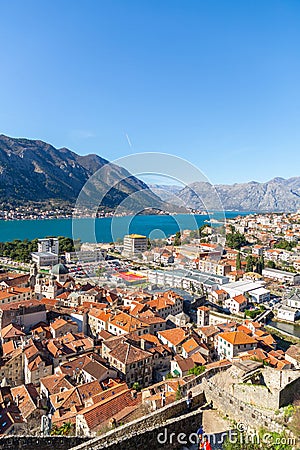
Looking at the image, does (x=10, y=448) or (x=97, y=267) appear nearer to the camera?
(x=10, y=448)

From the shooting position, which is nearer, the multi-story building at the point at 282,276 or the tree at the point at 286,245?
the multi-story building at the point at 282,276

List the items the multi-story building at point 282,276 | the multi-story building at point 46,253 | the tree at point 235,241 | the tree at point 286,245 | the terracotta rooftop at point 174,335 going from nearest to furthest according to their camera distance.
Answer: the terracotta rooftop at point 174,335
the multi-story building at point 282,276
the multi-story building at point 46,253
the tree at point 286,245
the tree at point 235,241

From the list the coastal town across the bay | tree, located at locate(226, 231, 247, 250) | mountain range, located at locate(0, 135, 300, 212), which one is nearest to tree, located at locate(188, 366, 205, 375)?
the coastal town across the bay

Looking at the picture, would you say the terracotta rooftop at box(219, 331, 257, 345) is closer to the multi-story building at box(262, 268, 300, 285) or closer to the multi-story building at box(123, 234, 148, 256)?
the multi-story building at box(123, 234, 148, 256)

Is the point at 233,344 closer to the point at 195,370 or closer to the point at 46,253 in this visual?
the point at 195,370

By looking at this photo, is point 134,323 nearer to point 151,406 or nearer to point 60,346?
point 60,346

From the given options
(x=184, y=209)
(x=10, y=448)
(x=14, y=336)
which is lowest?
(x=14, y=336)

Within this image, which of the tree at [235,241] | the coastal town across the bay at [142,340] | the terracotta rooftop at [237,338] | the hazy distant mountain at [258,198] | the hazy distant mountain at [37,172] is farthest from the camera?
the hazy distant mountain at [258,198]

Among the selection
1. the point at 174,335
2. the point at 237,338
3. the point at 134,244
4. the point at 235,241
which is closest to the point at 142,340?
the point at 174,335

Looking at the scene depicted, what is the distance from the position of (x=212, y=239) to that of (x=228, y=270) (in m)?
3.75

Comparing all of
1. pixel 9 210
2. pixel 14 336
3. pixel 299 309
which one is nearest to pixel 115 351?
pixel 14 336

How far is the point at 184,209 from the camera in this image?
13.0 meters

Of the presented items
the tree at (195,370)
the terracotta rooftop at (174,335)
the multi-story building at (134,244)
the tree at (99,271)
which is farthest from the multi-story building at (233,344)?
the multi-story building at (134,244)

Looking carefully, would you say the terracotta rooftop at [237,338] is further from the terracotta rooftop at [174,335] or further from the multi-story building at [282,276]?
the multi-story building at [282,276]
